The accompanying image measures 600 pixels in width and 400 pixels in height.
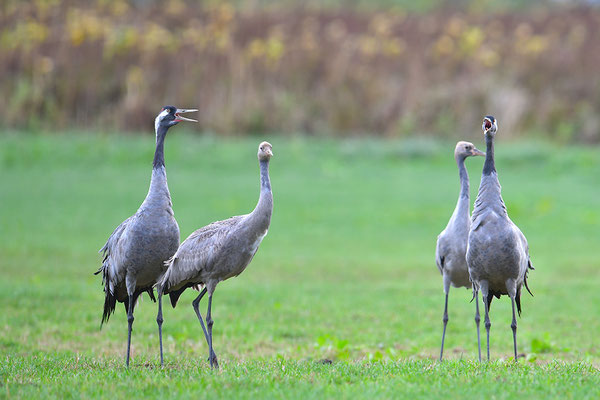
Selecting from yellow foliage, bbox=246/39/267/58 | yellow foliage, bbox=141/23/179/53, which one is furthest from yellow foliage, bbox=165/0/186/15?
yellow foliage, bbox=246/39/267/58

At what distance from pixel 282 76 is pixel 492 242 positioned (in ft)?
69.4

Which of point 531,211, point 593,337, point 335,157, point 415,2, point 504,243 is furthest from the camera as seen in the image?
point 415,2

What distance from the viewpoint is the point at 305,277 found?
14969 millimetres

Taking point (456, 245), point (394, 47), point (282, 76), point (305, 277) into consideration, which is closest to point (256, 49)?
point (282, 76)

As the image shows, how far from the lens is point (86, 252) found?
16.0m

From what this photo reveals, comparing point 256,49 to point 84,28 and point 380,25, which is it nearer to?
point 380,25

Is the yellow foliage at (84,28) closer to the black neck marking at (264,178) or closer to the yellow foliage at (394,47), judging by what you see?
the yellow foliage at (394,47)

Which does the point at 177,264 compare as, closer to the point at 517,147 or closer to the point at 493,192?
the point at 493,192

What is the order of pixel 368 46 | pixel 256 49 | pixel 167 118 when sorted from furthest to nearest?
pixel 368 46, pixel 256 49, pixel 167 118

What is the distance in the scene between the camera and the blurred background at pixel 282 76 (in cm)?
2736

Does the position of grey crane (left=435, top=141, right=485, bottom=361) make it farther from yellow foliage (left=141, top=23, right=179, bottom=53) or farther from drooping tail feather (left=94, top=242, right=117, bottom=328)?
yellow foliage (left=141, top=23, right=179, bottom=53)

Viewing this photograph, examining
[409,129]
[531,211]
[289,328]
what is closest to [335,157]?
[409,129]

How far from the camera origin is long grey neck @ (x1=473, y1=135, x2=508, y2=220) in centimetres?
828

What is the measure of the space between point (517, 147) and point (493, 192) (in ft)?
58.1
